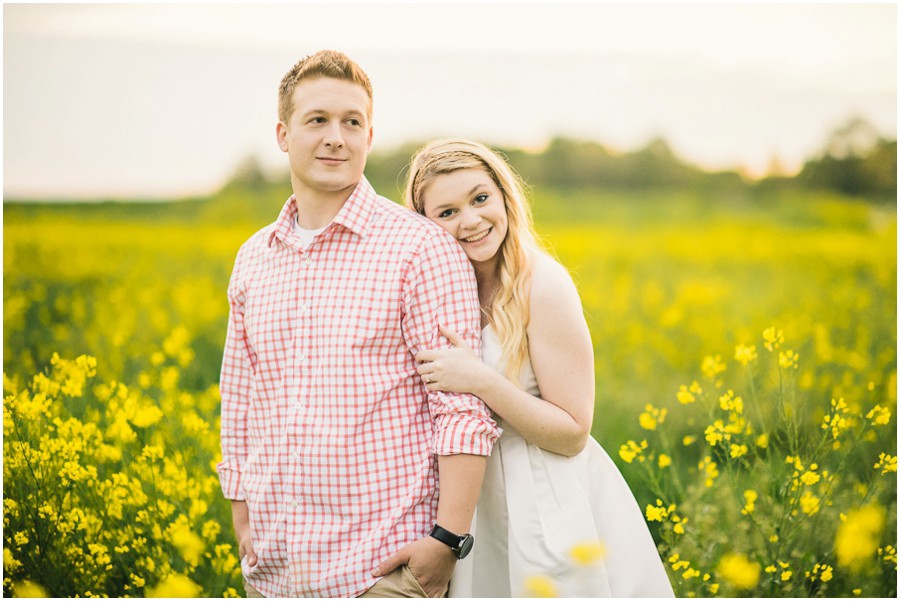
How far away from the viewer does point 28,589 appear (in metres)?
2.77

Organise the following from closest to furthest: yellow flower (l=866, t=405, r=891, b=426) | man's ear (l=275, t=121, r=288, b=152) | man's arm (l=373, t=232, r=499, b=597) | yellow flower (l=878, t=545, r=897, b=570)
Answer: man's arm (l=373, t=232, r=499, b=597), man's ear (l=275, t=121, r=288, b=152), yellow flower (l=866, t=405, r=891, b=426), yellow flower (l=878, t=545, r=897, b=570)

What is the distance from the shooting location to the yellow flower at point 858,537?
2.46 m

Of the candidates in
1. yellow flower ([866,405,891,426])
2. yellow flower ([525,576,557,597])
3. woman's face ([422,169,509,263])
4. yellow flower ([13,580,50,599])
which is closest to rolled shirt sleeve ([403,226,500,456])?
woman's face ([422,169,509,263])

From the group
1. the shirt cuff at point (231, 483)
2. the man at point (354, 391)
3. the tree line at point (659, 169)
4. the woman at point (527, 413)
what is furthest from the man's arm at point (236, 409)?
the tree line at point (659, 169)

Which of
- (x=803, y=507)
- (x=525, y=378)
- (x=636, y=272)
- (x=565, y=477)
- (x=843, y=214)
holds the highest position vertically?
(x=843, y=214)

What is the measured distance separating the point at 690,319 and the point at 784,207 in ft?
15.5

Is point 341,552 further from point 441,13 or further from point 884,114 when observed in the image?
point 884,114

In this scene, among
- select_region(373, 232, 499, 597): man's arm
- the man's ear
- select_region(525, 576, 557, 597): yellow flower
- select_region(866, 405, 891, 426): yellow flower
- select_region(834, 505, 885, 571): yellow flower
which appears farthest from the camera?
select_region(866, 405, 891, 426): yellow flower

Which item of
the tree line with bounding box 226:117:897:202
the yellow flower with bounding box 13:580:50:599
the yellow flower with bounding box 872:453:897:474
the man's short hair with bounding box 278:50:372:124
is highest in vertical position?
the tree line with bounding box 226:117:897:202

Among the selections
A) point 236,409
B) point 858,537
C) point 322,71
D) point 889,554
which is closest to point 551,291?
point 322,71

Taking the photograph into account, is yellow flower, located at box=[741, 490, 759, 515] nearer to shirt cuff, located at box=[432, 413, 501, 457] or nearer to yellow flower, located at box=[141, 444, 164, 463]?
shirt cuff, located at box=[432, 413, 501, 457]

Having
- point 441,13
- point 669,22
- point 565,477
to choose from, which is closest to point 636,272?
point 669,22

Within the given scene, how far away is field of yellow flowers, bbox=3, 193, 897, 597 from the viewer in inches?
112

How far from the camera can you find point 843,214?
870 cm
